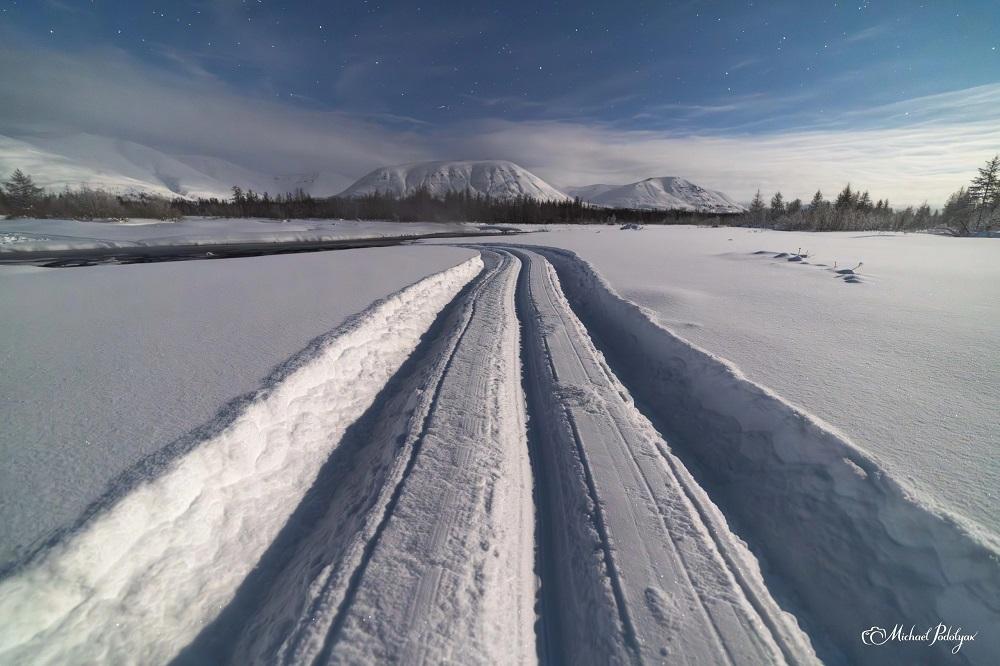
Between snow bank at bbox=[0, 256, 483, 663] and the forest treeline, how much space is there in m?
44.2

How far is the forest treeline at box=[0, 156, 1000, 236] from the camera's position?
47.3 meters

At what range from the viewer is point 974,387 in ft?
13.7

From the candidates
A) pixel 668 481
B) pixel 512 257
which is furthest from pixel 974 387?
pixel 512 257

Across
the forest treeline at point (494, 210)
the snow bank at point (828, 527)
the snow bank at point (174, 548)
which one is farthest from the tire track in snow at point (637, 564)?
the forest treeline at point (494, 210)

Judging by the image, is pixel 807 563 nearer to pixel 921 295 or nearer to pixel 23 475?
pixel 23 475

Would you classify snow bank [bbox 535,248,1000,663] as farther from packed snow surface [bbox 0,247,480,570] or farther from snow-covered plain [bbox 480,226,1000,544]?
packed snow surface [bbox 0,247,480,570]

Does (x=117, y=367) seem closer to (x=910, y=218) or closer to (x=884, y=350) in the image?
(x=884, y=350)

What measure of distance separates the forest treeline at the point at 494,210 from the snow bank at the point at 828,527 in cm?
4016

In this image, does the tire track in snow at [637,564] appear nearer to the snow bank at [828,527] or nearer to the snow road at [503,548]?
the snow road at [503,548]

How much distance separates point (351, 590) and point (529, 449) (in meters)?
1.98

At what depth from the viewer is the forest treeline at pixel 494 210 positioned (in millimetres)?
47312

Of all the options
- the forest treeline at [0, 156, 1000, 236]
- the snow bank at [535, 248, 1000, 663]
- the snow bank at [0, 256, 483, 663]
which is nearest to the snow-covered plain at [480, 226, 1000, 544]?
the snow bank at [535, 248, 1000, 663]

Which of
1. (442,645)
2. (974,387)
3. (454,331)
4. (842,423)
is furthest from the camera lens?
(454,331)

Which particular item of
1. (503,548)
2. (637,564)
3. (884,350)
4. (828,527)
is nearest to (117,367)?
(503,548)
